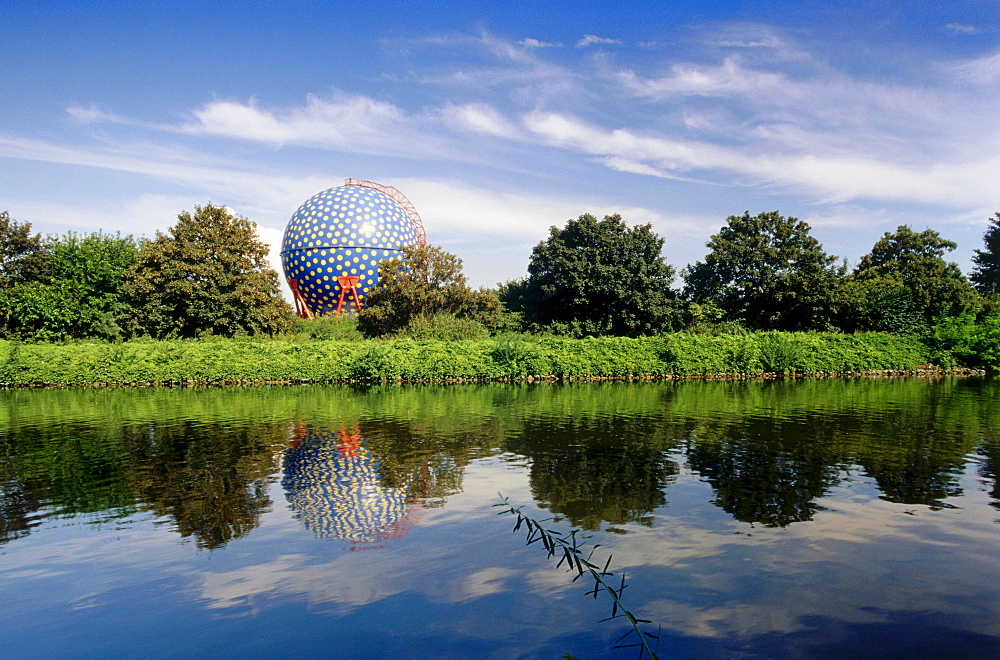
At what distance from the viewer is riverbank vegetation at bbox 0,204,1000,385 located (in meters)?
30.0

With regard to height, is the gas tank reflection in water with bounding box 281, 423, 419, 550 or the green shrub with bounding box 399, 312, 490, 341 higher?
the green shrub with bounding box 399, 312, 490, 341

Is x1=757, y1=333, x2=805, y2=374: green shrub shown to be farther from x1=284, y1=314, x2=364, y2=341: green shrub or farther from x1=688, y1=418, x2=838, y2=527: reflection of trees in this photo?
x1=284, y1=314, x2=364, y2=341: green shrub

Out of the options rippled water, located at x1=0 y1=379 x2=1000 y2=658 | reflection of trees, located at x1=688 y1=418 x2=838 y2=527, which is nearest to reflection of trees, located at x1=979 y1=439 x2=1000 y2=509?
rippled water, located at x1=0 y1=379 x2=1000 y2=658

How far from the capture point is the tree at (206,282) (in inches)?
1249

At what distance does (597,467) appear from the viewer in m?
10.9

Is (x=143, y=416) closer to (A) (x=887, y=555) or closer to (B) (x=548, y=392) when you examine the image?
(B) (x=548, y=392)

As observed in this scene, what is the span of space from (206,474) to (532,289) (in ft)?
93.5

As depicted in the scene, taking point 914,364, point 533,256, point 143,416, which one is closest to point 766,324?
point 914,364

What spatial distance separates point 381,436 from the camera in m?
14.5

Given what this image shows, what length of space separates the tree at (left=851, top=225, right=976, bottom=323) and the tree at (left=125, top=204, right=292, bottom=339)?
33635 millimetres

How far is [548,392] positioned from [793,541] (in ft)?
59.0

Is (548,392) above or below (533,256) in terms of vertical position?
below

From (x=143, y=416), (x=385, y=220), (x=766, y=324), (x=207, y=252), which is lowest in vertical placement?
(x=143, y=416)

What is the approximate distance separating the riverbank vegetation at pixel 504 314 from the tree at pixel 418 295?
0.35 ft
